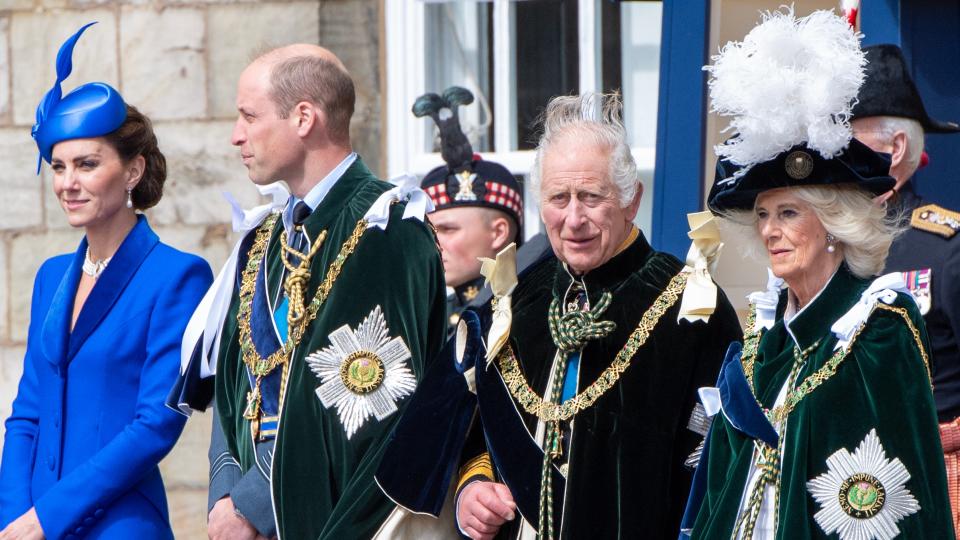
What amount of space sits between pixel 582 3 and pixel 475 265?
1549 millimetres

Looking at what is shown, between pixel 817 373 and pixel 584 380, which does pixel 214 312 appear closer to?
pixel 584 380

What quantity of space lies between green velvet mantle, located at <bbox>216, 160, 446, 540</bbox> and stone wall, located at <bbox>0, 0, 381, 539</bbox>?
249 cm

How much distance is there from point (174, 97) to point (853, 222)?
164 inches

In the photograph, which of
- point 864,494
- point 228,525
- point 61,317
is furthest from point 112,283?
point 864,494

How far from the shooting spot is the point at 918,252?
14.5 ft

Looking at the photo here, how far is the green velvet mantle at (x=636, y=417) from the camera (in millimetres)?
3762

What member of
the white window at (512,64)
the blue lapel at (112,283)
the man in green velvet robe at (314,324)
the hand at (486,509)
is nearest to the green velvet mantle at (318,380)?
the man in green velvet robe at (314,324)

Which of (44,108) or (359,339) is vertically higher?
(44,108)

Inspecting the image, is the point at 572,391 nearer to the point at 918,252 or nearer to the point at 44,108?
the point at 918,252

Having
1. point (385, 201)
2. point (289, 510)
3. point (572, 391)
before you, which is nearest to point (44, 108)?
point (385, 201)

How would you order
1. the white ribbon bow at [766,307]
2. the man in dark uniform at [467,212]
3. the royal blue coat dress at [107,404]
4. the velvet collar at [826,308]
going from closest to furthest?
the velvet collar at [826,308] < the white ribbon bow at [766,307] < the royal blue coat dress at [107,404] < the man in dark uniform at [467,212]

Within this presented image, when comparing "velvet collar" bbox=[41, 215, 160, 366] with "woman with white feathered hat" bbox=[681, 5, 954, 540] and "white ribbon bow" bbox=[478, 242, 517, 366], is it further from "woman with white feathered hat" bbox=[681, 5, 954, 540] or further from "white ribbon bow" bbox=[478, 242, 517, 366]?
"woman with white feathered hat" bbox=[681, 5, 954, 540]

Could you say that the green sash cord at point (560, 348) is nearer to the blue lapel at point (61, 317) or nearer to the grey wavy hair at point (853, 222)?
the grey wavy hair at point (853, 222)

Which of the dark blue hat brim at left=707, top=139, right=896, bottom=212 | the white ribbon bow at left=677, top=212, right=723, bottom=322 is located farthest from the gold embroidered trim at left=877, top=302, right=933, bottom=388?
the white ribbon bow at left=677, top=212, right=723, bottom=322
